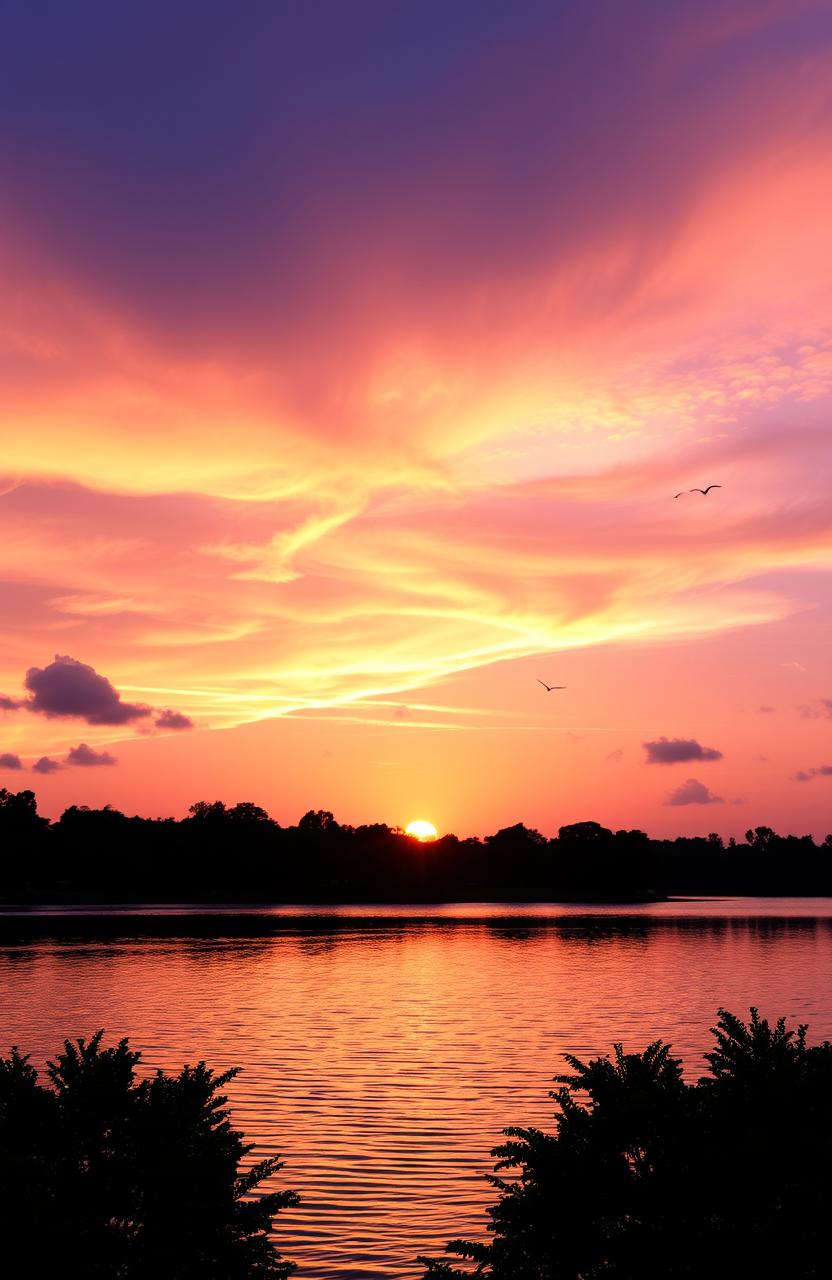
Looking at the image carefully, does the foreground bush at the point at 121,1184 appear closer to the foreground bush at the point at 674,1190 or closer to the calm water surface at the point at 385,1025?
the foreground bush at the point at 674,1190

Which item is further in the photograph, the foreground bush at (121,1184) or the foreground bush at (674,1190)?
the foreground bush at (674,1190)

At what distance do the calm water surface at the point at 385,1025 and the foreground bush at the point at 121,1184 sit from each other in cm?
999

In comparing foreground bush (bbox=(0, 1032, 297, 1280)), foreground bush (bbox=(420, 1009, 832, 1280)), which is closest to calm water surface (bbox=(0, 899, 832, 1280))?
foreground bush (bbox=(420, 1009, 832, 1280))

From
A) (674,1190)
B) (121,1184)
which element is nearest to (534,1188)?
(674,1190)

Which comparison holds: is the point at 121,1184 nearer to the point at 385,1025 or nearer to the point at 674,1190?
the point at 674,1190

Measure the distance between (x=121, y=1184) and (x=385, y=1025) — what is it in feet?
132

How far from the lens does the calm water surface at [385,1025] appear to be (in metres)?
22.7

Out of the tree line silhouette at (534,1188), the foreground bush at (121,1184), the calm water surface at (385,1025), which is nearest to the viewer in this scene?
the foreground bush at (121,1184)

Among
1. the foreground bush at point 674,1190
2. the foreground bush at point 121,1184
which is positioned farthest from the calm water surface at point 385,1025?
the foreground bush at point 121,1184

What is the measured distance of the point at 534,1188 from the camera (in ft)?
32.1

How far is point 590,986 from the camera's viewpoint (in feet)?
214

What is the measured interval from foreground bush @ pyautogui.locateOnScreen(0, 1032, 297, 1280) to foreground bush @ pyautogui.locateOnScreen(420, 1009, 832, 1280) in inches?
72.8

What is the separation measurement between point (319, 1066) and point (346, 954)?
55558 millimetres

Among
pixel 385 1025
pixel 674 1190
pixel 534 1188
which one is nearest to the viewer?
pixel 674 1190
